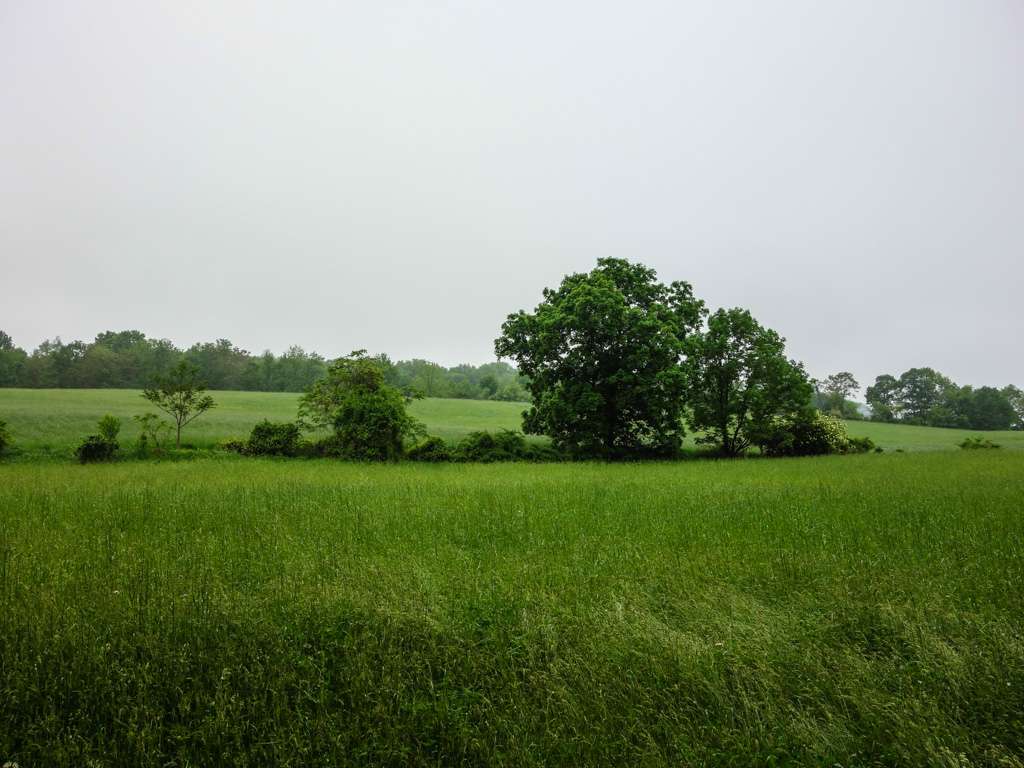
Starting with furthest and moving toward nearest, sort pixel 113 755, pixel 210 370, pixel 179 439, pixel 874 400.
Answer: pixel 874 400, pixel 210 370, pixel 179 439, pixel 113 755

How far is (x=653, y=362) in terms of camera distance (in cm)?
2498

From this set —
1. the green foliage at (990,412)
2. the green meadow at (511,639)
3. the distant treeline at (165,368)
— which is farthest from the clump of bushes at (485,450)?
the green foliage at (990,412)

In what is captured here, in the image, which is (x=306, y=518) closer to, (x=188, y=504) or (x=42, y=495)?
(x=188, y=504)

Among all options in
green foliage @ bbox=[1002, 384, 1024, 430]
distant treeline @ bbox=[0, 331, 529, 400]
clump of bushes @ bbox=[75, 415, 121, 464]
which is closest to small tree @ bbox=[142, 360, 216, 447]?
clump of bushes @ bbox=[75, 415, 121, 464]

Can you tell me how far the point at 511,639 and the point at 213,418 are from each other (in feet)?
120

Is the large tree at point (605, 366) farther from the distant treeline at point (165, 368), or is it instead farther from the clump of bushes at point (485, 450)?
the distant treeline at point (165, 368)

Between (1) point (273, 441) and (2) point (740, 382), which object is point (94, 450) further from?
(2) point (740, 382)

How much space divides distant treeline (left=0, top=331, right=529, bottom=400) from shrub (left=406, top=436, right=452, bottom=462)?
32973 mm

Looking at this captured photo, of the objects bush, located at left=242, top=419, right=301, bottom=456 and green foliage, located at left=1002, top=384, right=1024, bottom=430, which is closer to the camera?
bush, located at left=242, top=419, right=301, bottom=456

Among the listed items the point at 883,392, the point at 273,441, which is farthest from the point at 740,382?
the point at 883,392

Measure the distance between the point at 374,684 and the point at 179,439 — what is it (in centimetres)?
2660

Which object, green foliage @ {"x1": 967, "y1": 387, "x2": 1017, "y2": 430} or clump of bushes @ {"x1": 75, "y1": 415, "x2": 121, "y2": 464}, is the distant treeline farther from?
green foliage @ {"x1": 967, "y1": 387, "x2": 1017, "y2": 430}

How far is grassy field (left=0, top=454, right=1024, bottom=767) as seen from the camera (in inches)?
126

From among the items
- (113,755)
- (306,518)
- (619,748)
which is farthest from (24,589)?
(619,748)
